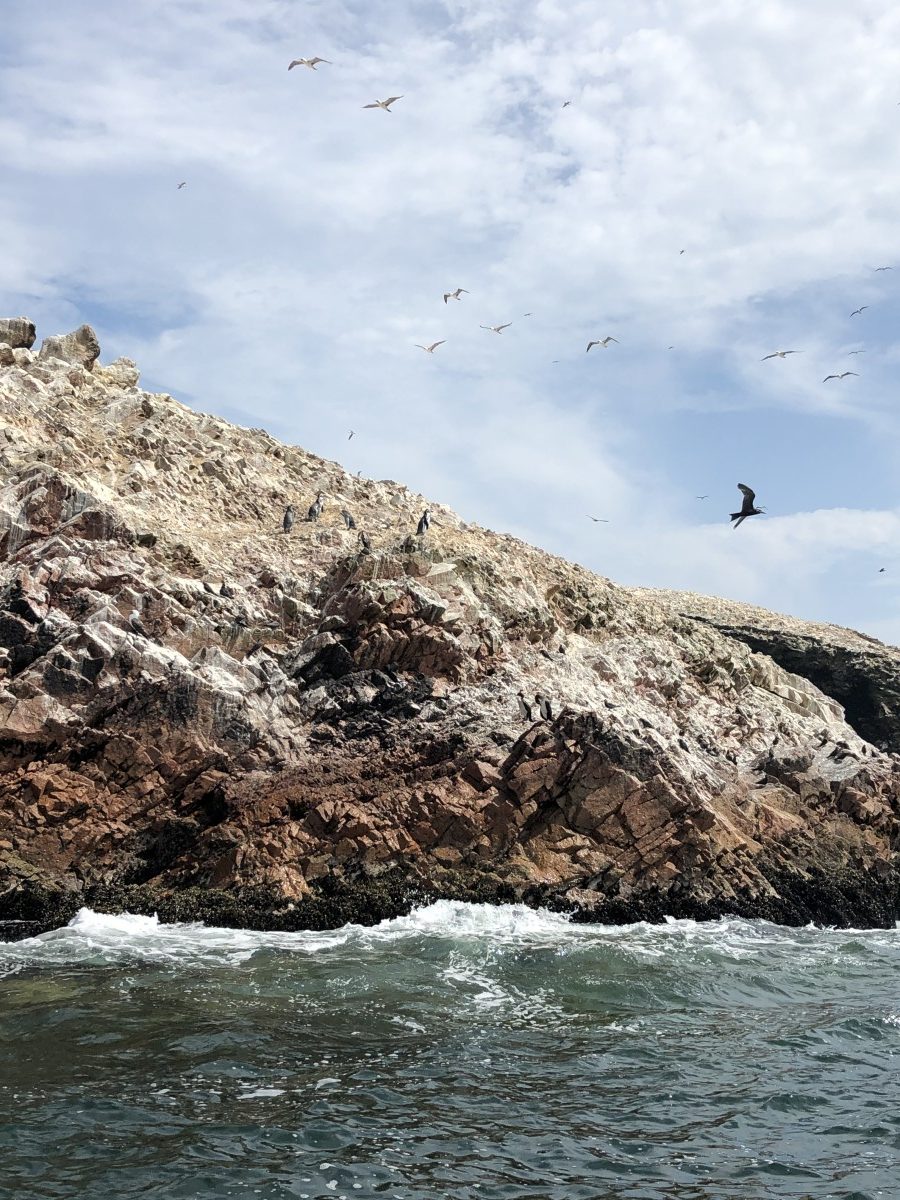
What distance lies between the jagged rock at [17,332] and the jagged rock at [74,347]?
0.63 meters

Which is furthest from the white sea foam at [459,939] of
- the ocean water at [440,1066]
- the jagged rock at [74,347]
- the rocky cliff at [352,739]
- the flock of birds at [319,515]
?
the jagged rock at [74,347]

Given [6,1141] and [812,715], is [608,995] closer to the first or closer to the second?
[6,1141]

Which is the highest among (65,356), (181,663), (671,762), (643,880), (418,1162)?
(65,356)

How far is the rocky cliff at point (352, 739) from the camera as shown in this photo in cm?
2295

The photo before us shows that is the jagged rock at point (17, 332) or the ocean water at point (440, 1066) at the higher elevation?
the jagged rock at point (17, 332)

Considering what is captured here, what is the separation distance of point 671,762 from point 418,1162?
16.0m

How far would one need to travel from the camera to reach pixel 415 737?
25.8m

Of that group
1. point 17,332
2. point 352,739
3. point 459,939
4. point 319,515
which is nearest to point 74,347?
point 17,332

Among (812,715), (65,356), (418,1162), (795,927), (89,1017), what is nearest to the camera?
(418,1162)

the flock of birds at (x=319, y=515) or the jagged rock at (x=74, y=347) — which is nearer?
the flock of birds at (x=319, y=515)

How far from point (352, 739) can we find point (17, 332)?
2396cm

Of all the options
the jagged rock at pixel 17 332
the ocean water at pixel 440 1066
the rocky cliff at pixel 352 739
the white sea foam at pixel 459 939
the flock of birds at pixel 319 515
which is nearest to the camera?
the ocean water at pixel 440 1066

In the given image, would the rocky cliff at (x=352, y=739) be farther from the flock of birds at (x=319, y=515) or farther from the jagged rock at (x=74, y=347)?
the jagged rock at (x=74, y=347)

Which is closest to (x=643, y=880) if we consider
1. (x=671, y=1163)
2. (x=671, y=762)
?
(x=671, y=762)
